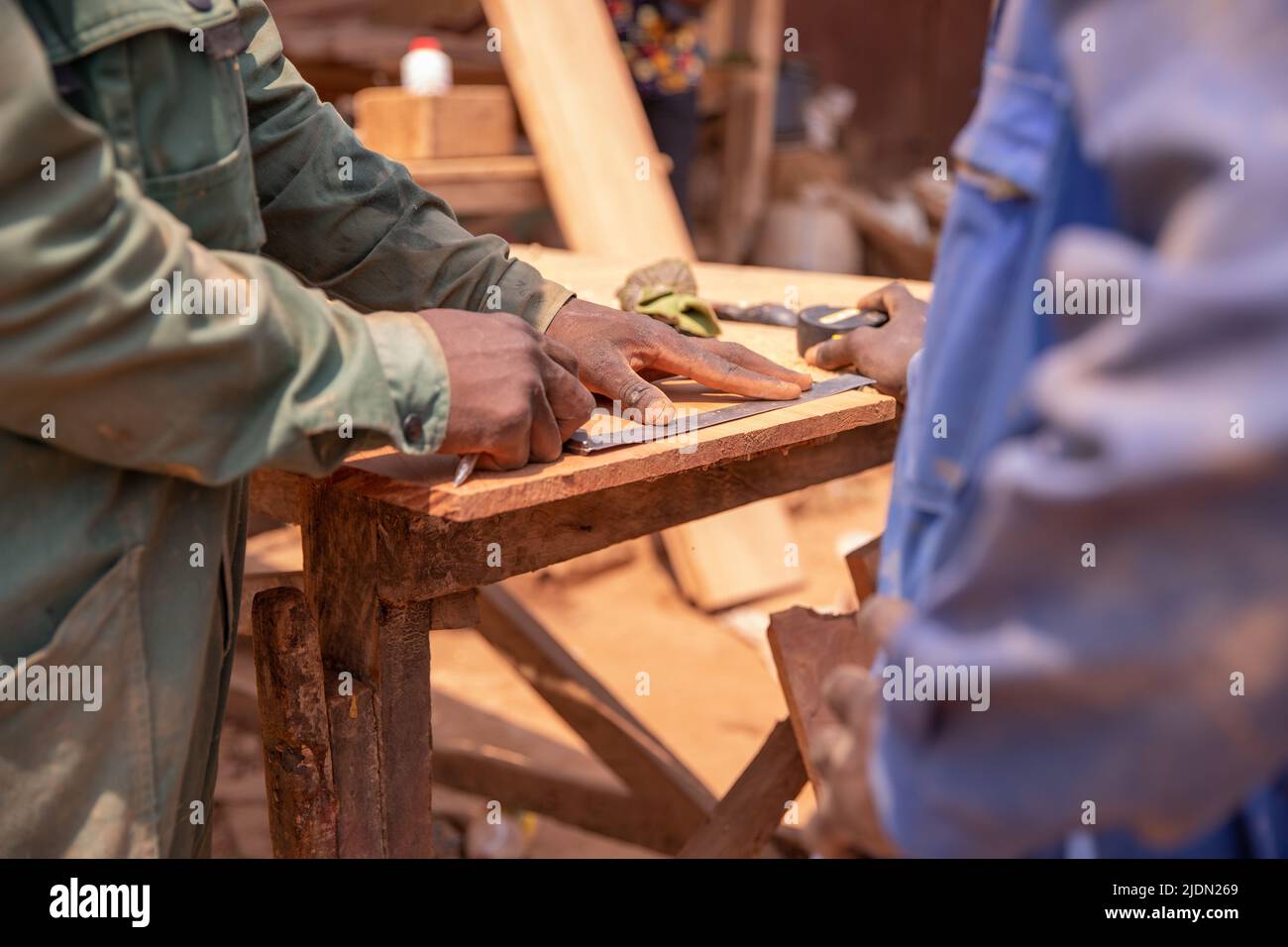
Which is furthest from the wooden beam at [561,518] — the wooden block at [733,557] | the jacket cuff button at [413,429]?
the wooden block at [733,557]

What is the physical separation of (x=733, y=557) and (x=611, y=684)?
69cm

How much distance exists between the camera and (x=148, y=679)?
1.29 meters

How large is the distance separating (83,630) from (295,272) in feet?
2.52

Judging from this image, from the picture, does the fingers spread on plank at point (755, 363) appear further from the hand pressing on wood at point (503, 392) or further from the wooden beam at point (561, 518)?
the hand pressing on wood at point (503, 392)

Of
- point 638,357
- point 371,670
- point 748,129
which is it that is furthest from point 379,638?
point 748,129

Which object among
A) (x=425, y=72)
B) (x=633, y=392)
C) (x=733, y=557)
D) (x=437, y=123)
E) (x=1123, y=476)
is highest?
(x=425, y=72)

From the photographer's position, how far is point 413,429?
4.36ft

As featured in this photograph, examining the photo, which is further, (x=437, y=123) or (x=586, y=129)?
(x=586, y=129)

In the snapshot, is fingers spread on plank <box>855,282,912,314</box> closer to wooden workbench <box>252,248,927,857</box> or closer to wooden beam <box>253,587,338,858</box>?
wooden workbench <box>252,248,927,857</box>

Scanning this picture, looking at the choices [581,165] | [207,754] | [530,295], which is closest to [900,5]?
[581,165]

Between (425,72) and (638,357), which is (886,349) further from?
(425,72)
